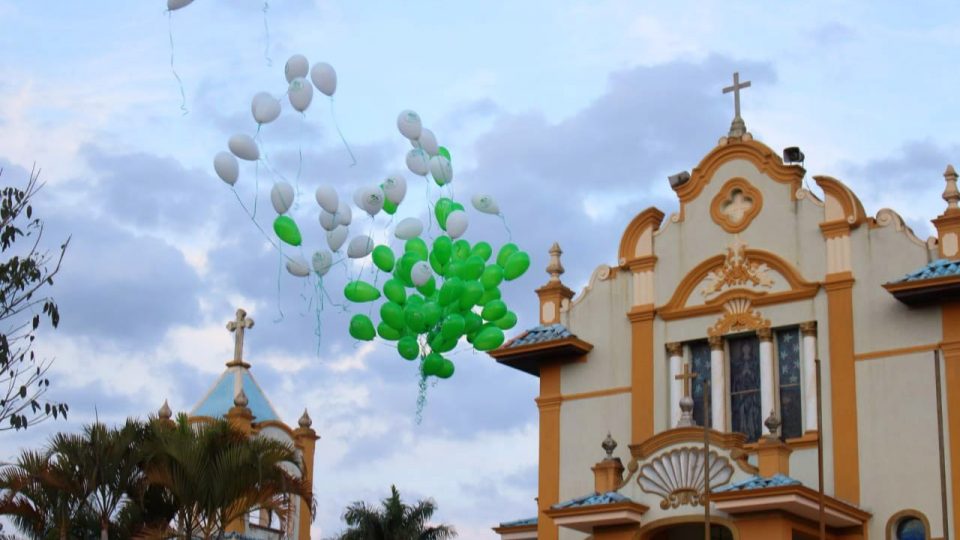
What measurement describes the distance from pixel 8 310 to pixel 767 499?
12175 mm

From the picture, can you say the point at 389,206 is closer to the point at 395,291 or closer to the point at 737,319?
the point at 395,291

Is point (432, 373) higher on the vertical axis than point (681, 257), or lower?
lower

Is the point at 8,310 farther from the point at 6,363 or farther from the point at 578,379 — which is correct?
the point at 578,379

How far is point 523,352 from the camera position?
28891 millimetres

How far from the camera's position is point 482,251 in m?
27.5

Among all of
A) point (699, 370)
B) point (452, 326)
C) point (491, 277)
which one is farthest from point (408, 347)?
point (699, 370)

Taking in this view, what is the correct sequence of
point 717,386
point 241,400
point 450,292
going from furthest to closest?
point 241,400 → point 717,386 → point 450,292

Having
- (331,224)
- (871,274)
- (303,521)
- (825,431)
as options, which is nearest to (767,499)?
(825,431)

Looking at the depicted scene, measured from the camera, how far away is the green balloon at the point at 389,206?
2698 cm

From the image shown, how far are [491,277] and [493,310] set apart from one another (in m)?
0.68

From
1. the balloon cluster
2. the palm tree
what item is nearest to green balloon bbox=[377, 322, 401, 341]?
the balloon cluster

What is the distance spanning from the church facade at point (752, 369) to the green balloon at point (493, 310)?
1.37 m

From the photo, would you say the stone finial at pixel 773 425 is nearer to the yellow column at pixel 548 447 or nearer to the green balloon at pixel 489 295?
the yellow column at pixel 548 447

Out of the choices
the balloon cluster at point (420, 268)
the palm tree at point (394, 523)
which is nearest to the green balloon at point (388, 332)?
the balloon cluster at point (420, 268)
